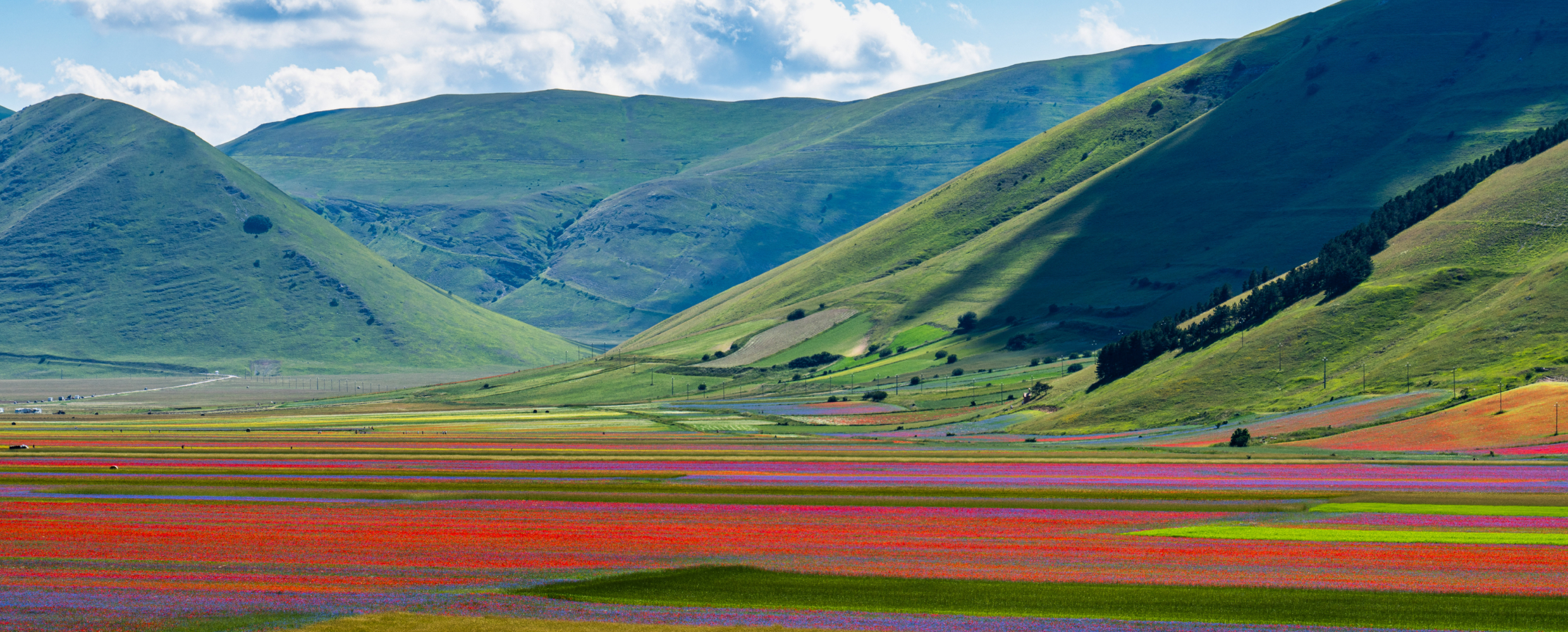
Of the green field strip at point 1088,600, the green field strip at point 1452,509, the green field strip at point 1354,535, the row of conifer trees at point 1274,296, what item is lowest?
the green field strip at point 1452,509

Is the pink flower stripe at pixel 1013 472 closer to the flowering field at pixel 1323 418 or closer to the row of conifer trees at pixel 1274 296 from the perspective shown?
the flowering field at pixel 1323 418

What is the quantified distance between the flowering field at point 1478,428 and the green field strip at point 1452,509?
31703 mm

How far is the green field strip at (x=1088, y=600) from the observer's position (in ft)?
→ 111

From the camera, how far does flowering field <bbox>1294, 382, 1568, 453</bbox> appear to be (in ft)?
280

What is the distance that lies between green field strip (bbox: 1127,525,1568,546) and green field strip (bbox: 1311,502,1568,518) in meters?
5.98

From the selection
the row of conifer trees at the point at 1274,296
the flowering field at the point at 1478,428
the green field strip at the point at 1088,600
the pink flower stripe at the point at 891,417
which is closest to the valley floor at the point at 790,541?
the green field strip at the point at 1088,600

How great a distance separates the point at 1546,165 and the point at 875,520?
15600cm

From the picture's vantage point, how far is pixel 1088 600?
119ft

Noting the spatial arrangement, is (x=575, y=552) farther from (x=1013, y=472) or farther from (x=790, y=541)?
(x=1013, y=472)

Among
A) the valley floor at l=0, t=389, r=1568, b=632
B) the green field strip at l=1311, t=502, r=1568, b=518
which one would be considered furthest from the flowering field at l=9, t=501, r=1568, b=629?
the green field strip at l=1311, t=502, r=1568, b=518

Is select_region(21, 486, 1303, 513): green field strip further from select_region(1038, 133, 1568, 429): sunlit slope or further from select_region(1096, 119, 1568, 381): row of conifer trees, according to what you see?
select_region(1096, 119, 1568, 381): row of conifer trees

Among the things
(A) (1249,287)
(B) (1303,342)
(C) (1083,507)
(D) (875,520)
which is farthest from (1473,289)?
(D) (875,520)

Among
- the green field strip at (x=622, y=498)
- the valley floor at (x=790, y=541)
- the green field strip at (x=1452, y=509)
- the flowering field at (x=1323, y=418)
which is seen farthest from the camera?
the flowering field at (x=1323, y=418)

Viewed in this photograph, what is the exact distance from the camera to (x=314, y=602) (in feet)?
118
